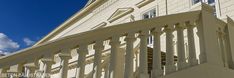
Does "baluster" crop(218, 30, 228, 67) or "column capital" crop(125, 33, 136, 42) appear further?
"baluster" crop(218, 30, 228, 67)

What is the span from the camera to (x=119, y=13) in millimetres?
10594

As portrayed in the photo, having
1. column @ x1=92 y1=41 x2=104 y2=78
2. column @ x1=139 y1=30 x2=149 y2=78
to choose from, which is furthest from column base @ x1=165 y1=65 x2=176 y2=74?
column @ x1=92 y1=41 x2=104 y2=78

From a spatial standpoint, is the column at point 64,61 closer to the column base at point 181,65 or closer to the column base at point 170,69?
the column base at point 170,69

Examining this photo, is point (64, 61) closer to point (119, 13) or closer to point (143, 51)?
point (143, 51)

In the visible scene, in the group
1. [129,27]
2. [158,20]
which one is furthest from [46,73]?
[158,20]

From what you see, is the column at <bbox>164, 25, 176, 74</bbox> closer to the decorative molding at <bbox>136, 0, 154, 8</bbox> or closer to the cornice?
the decorative molding at <bbox>136, 0, 154, 8</bbox>

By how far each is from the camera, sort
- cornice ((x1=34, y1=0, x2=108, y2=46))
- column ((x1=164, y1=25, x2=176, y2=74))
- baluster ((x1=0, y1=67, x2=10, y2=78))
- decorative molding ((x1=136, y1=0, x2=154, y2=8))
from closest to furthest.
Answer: baluster ((x1=0, y1=67, x2=10, y2=78)) < column ((x1=164, y1=25, x2=176, y2=74)) < decorative molding ((x1=136, y1=0, x2=154, y2=8)) < cornice ((x1=34, y1=0, x2=108, y2=46))

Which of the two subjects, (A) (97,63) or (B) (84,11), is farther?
(B) (84,11)

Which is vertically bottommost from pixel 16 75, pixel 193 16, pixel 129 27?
pixel 16 75

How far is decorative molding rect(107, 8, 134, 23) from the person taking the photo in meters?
10.0

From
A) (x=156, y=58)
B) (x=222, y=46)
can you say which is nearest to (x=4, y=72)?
(x=156, y=58)

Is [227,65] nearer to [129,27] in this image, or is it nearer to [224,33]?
[224,33]

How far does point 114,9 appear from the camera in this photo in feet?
37.4

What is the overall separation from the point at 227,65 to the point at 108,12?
342 inches
